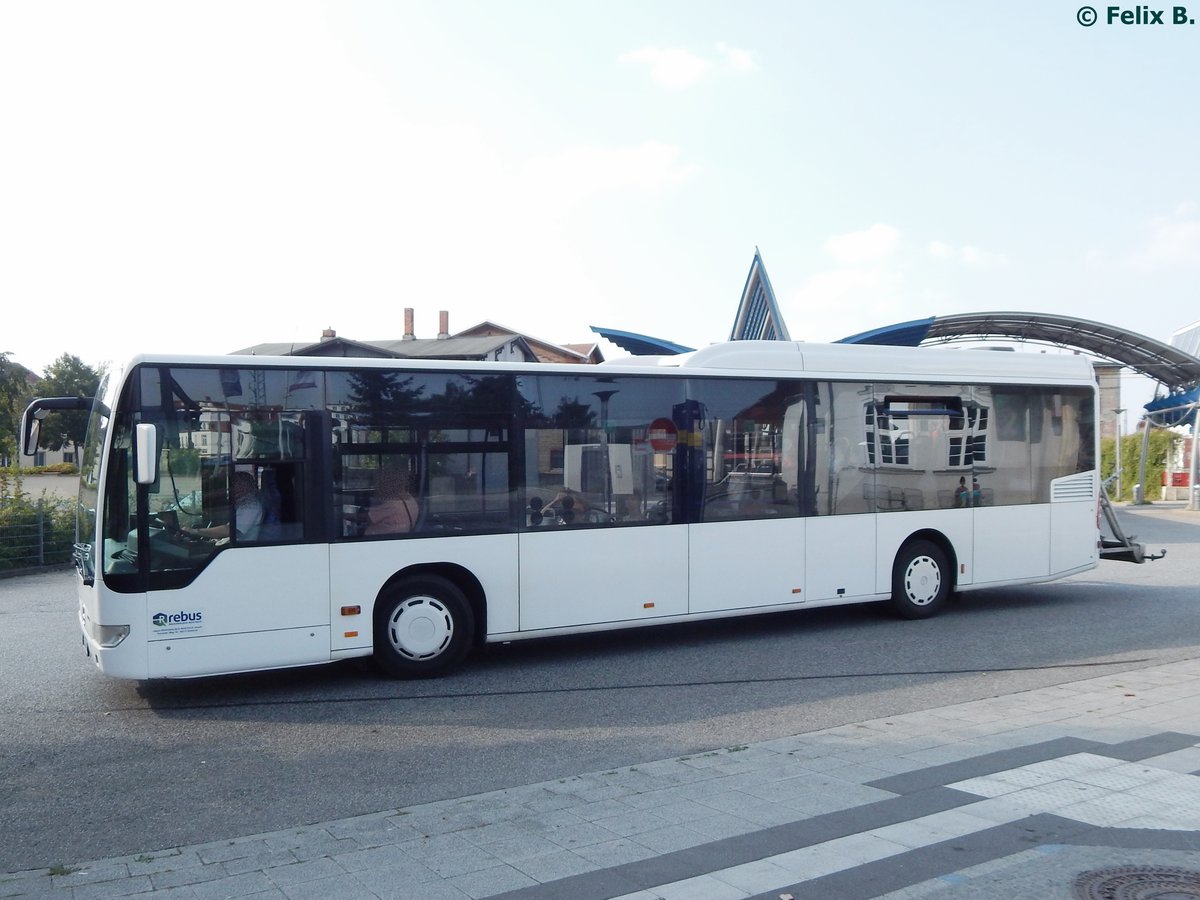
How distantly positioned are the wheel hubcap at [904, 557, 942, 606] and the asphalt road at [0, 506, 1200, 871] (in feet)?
1.18

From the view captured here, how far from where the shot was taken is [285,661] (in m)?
8.92

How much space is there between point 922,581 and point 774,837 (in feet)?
25.9

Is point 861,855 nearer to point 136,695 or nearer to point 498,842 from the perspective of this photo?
point 498,842

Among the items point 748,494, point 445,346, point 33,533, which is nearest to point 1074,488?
point 748,494

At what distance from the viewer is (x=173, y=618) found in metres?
8.45

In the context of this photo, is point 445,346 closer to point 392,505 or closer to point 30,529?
point 30,529

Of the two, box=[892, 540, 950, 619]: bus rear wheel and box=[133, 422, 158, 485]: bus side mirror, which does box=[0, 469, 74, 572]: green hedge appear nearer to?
box=[133, 422, 158, 485]: bus side mirror

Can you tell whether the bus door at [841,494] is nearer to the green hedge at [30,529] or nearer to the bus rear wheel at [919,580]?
the bus rear wheel at [919,580]

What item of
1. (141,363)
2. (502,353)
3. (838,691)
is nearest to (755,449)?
(838,691)

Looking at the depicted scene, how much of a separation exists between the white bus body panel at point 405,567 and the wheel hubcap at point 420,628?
272 mm

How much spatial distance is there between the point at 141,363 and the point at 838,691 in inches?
246

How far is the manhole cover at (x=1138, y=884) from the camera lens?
4.59 meters

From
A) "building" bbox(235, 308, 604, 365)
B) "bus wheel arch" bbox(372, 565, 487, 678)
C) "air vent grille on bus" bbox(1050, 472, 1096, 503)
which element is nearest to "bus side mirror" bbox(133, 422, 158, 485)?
"bus wheel arch" bbox(372, 565, 487, 678)

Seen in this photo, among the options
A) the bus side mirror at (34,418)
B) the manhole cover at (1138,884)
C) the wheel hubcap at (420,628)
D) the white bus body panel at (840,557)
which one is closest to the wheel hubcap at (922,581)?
the white bus body panel at (840,557)
